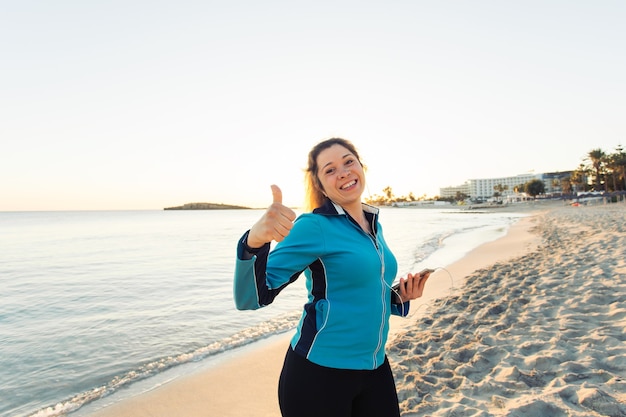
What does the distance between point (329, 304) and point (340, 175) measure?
2.30ft

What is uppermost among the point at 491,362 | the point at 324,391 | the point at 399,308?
the point at 399,308

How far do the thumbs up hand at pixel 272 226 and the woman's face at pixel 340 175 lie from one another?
58 cm

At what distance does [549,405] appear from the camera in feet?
10.0

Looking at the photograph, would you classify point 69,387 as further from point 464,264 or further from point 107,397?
point 464,264

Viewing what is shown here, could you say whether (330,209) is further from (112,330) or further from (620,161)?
(620,161)

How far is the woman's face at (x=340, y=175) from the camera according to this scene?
2109 mm

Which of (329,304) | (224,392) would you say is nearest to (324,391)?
(329,304)

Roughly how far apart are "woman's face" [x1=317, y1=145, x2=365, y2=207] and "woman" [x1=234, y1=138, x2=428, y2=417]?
4.7 inches

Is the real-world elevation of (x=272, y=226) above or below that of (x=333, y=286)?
above

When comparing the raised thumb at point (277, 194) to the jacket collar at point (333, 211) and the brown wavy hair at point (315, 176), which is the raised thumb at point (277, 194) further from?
the brown wavy hair at point (315, 176)

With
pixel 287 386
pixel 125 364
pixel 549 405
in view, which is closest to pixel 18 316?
pixel 125 364

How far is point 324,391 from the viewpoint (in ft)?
5.86

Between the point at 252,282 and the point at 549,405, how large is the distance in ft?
9.29

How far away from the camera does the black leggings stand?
179cm
